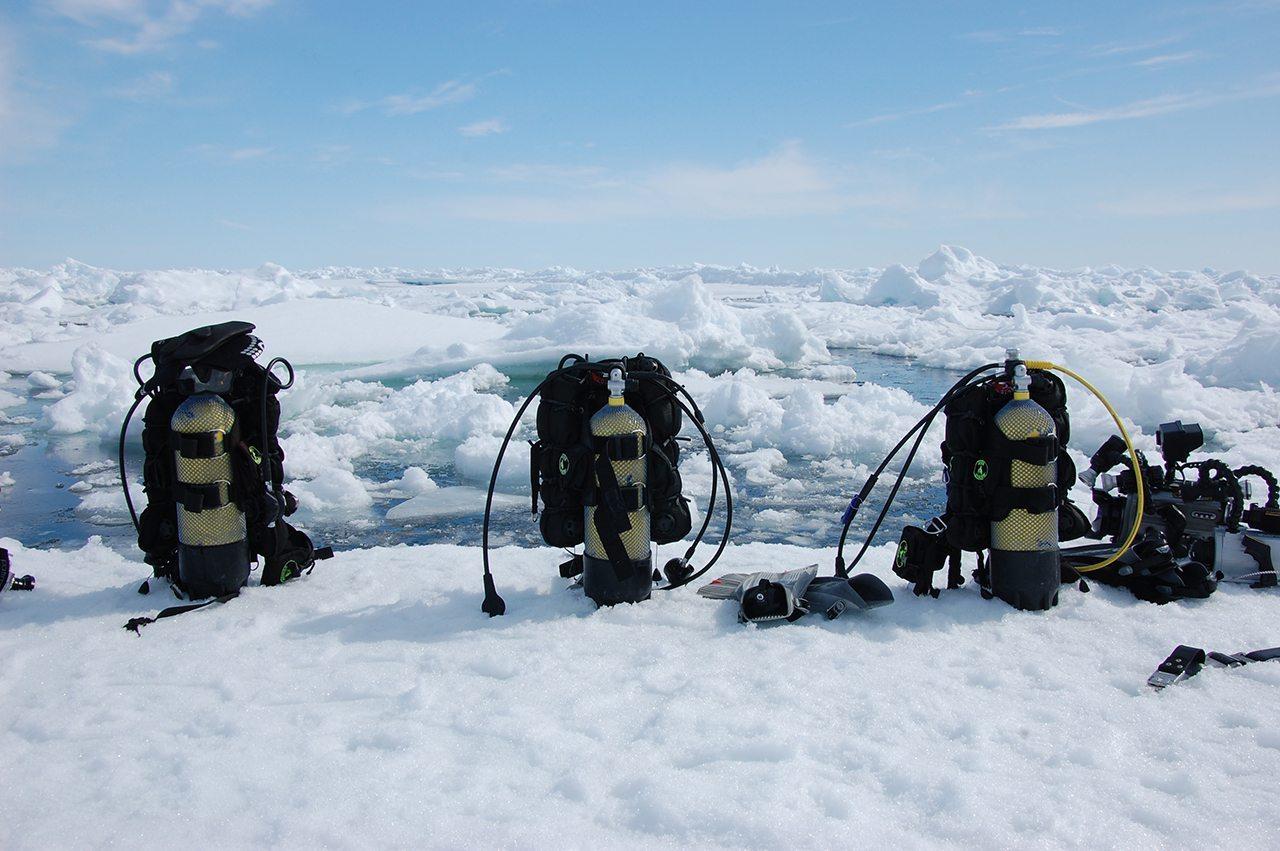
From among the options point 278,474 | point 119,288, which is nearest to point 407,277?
point 119,288

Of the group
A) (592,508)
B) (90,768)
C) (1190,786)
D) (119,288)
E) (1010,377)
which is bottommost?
(1190,786)

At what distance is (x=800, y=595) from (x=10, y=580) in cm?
356

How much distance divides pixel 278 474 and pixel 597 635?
5.49ft

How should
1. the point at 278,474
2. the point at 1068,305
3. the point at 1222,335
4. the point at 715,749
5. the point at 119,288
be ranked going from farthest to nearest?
the point at 119,288, the point at 1068,305, the point at 1222,335, the point at 278,474, the point at 715,749

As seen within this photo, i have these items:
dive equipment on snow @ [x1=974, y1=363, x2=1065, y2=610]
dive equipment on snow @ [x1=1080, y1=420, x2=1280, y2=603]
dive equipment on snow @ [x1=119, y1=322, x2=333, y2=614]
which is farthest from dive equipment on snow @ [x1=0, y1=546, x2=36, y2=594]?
dive equipment on snow @ [x1=1080, y1=420, x2=1280, y2=603]

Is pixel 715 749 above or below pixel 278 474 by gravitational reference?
below

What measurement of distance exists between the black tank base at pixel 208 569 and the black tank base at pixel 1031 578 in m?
3.26

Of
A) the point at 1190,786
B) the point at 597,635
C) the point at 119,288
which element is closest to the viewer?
the point at 1190,786

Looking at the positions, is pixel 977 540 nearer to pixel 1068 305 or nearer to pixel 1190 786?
pixel 1190 786

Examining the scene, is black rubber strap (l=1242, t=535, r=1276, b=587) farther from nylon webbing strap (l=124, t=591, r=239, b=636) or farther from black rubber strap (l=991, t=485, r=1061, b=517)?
nylon webbing strap (l=124, t=591, r=239, b=636)

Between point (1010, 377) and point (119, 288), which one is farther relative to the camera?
point (119, 288)

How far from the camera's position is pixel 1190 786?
2.06m

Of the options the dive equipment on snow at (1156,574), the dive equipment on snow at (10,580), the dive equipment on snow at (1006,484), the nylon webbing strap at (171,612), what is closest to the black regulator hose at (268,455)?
the nylon webbing strap at (171,612)

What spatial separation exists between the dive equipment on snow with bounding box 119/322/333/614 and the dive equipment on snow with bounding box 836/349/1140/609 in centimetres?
268
